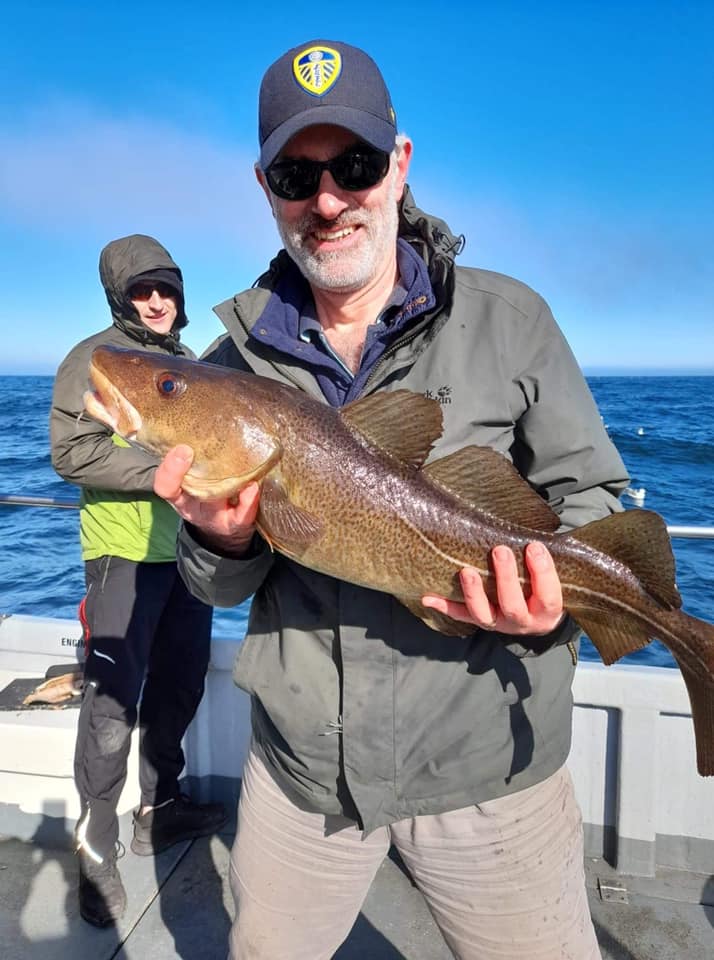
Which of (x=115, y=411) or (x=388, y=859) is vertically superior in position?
(x=115, y=411)

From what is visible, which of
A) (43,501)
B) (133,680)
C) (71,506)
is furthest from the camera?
(43,501)

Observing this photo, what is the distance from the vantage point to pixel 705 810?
3986 mm

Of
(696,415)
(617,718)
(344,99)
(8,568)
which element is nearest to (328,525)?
(344,99)

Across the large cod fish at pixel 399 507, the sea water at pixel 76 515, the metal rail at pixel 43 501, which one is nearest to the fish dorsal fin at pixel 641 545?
the large cod fish at pixel 399 507

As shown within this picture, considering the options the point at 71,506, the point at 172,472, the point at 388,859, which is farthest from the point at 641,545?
the point at 71,506

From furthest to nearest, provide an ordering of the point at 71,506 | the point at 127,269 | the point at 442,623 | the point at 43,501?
1. the point at 43,501
2. the point at 71,506
3. the point at 127,269
4. the point at 442,623

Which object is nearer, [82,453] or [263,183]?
[263,183]

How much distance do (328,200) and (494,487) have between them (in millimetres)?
1163

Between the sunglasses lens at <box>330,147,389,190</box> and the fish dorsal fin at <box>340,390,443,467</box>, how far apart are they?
79 centimetres

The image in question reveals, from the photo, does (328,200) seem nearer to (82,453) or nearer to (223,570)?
(223,570)

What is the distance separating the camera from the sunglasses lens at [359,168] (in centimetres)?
246

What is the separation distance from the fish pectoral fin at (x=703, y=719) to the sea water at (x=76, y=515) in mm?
1334

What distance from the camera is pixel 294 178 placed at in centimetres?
251

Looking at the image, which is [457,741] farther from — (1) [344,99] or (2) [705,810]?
(2) [705,810]
